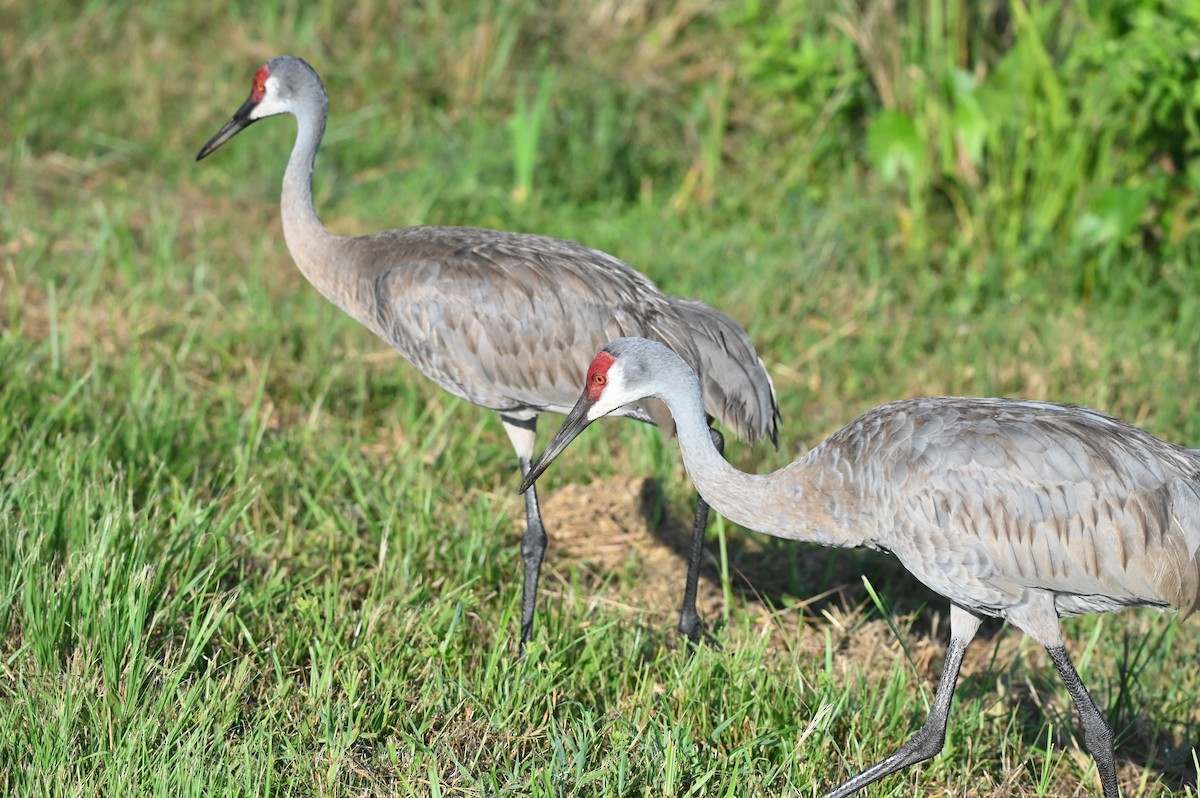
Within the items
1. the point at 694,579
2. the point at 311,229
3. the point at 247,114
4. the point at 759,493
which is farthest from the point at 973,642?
the point at 247,114

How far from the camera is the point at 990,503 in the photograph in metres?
3.84

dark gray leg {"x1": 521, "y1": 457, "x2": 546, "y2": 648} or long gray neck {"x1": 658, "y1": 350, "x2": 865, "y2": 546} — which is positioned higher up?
long gray neck {"x1": 658, "y1": 350, "x2": 865, "y2": 546}

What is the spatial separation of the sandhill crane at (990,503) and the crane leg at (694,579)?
29.9 inches

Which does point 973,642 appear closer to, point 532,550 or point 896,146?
point 532,550

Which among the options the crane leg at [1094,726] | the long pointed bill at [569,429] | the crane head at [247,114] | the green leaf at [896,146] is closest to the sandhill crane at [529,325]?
the long pointed bill at [569,429]

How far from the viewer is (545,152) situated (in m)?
8.10

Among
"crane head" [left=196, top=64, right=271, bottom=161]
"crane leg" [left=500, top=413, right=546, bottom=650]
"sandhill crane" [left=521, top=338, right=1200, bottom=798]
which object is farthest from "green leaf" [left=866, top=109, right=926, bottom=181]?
"sandhill crane" [left=521, top=338, right=1200, bottom=798]

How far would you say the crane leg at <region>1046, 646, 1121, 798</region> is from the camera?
3852 millimetres

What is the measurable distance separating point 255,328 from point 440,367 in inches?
60.9

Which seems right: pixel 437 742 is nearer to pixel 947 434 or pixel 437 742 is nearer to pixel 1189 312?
pixel 947 434

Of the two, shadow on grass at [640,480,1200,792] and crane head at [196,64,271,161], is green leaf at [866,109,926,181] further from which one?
crane head at [196,64,271,161]

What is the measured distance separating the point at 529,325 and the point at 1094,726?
2.21 metres

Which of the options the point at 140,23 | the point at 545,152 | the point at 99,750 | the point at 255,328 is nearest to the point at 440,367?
the point at 255,328

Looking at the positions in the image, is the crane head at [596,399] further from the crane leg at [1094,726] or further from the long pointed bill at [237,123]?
the long pointed bill at [237,123]
